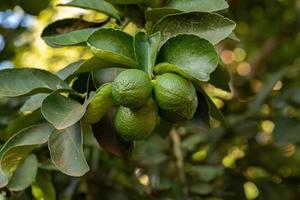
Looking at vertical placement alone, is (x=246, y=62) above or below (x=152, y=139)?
below

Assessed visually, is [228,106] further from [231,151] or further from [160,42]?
[160,42]

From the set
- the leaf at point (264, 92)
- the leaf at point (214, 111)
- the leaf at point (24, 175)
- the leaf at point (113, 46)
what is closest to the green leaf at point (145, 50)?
the leaf at point (113, 46)

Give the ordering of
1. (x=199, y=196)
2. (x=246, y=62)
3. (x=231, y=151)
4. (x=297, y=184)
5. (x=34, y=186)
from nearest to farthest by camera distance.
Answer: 1. (x=34, y=186)
2. (x=199, y=196)
3. (x=297, y=184)
4. (x=231, y=151)
5. (x=246, y=62)

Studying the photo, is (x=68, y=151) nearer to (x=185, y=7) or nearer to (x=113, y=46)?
(x=113, y=46)

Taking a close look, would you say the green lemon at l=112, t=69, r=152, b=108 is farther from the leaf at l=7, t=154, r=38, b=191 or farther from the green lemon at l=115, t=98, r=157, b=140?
the leaf at l=7, t=154, r=38, b=191

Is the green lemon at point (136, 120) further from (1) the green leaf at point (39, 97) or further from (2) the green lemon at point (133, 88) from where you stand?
(1) the green leaf at point (39, 97)

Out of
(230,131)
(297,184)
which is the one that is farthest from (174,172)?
(297,184)
